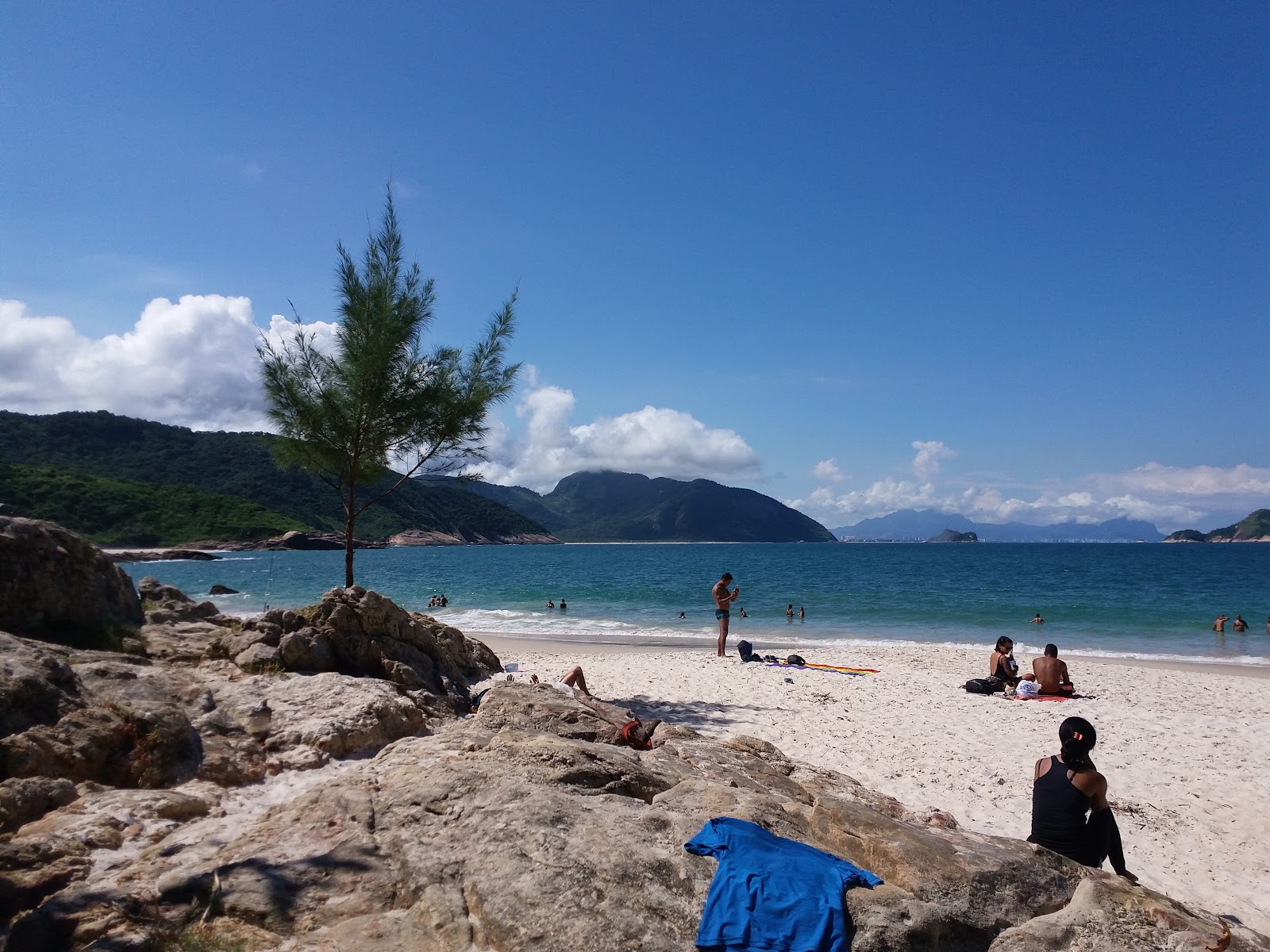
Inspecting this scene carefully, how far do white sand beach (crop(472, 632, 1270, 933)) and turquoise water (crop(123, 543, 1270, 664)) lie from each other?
7.52 meters

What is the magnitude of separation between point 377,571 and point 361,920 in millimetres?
65733

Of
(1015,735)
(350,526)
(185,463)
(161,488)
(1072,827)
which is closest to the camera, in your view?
(1072,827)

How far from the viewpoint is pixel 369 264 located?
11781 mm

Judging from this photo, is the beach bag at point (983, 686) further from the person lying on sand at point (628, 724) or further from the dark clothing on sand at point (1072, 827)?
the dark clothing on sand at point (1072, 827)

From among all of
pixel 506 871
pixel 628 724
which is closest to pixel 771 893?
pixel 506 871

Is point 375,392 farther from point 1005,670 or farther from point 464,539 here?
point 464,539

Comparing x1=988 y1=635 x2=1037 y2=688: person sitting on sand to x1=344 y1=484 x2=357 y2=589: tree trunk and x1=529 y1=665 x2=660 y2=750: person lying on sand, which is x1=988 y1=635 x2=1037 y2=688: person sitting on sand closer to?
x1=529 y1=665 x2=660 y2=750: person lying on sand

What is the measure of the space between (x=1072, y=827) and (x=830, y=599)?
34.7 m

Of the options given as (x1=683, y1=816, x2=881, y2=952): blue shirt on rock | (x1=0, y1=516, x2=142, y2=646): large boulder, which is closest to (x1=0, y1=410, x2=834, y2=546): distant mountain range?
(x1=0, y1=516, x2=142, y2=646): large boulder

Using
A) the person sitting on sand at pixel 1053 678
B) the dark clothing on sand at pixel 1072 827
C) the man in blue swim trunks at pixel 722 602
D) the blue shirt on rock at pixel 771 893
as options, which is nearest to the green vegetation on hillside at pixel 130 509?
the man in blue swim trunks at pixel 722 602

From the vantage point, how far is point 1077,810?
5.35m

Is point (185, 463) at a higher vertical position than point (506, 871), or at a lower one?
higher

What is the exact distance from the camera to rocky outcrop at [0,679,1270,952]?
3.44 metres

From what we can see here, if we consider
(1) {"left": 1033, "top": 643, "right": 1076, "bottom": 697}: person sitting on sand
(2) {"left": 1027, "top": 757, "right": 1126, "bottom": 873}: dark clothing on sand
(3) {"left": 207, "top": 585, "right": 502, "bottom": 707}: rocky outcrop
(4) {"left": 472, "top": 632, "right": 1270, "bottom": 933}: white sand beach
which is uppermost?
(3) {"left": 207, "top": 585, "right": 502, "bottom": 707}: rocky outcrop
